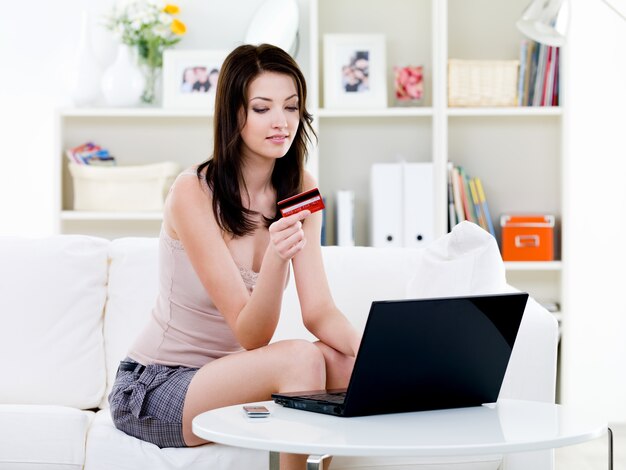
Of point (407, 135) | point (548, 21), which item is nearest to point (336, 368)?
point (548, 21)

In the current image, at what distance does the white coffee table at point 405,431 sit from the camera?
3.97 feet

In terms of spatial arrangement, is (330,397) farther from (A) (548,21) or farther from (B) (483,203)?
(B) (483,203)

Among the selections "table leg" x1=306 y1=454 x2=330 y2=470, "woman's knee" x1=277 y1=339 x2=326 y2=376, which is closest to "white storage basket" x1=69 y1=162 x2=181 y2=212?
"woman's knee" x1=277 y1=339 x2=326 y2=376

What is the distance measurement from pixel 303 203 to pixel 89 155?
242 centimetres

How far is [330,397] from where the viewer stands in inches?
57.7

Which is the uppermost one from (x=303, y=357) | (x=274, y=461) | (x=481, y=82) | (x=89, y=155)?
(x=481, y=82)

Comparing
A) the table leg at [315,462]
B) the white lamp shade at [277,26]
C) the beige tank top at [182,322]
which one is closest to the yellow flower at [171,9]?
the white lamp shade at [277,26]

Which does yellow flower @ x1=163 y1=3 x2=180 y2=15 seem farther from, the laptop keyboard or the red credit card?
the laptop keyboard

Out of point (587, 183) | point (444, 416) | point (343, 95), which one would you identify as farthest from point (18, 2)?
point (444, 416)

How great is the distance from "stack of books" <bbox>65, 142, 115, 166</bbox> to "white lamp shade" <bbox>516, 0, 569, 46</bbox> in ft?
5.89

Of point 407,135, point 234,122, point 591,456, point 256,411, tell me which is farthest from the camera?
point 407,135

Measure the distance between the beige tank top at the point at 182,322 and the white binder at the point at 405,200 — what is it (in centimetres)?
174

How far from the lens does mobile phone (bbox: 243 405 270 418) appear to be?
4.55ft

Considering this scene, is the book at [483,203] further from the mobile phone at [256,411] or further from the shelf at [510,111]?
the mobile phone at [256,411]
